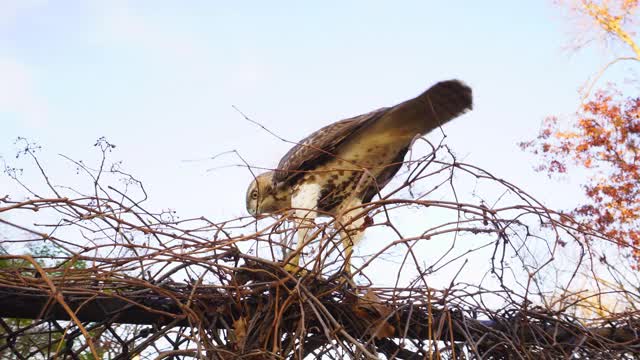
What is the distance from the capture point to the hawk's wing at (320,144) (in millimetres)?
3015

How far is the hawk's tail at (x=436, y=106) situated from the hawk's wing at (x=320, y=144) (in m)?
0.21

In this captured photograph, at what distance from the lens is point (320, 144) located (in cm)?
312

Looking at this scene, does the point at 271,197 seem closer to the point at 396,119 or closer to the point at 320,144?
the point at 320,144

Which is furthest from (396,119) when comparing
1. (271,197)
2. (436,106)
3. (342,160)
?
(271,197)

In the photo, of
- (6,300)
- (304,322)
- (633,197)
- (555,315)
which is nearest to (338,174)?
(555,315)

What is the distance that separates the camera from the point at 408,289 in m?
1.64

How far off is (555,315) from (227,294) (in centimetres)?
84

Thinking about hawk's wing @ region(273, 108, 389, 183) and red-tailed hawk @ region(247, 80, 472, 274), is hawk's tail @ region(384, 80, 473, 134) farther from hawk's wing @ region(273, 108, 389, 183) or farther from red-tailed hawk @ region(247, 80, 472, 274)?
hawk's wing @ region(273, 108, 389, 183)

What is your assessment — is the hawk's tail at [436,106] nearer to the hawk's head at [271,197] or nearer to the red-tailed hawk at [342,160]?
the red-tailed hawk at [342,160]

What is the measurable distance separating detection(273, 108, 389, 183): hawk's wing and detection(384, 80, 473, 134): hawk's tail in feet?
0.70

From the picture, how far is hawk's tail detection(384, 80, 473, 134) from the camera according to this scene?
2252 millimetres

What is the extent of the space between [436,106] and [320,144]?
82cm

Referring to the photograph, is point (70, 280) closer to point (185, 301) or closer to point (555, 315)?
point (185, 301)

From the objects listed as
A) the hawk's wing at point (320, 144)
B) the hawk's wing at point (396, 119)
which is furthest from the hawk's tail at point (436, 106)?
the hawk's wing at point (320, 144)
